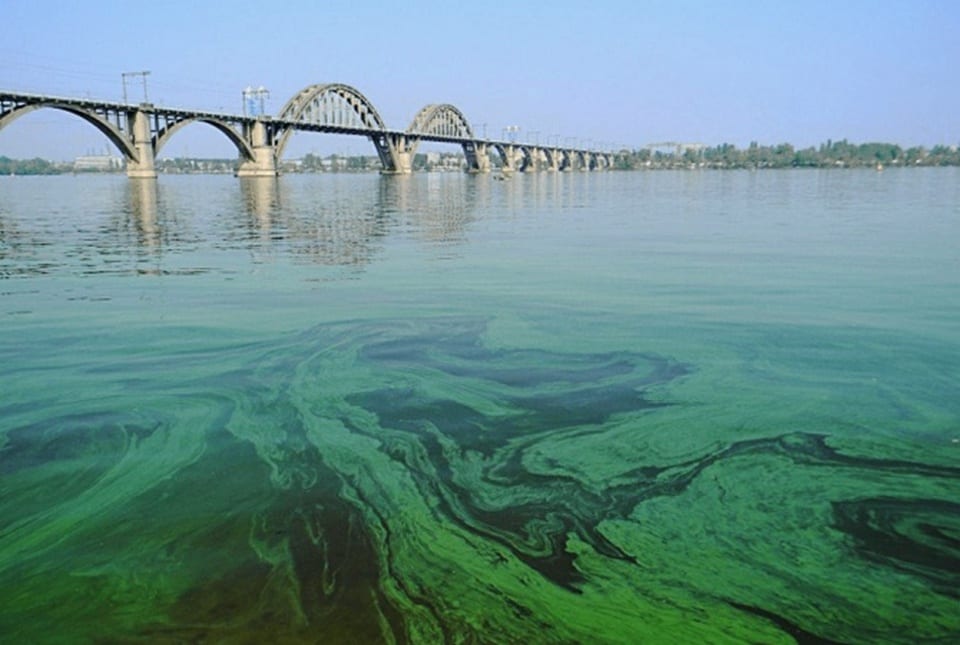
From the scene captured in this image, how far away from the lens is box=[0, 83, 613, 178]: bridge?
6303cm

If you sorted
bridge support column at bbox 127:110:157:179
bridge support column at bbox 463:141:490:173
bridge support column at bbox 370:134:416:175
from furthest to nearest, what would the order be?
bridge support column at bbox 463:141:490:173 < bridge support column at bbox 370:134:416:175 < bridge support column at bbox 127:110:157:179

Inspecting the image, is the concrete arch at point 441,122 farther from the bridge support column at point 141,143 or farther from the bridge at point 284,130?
the bridge support column at point 141,143

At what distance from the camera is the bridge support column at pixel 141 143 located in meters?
68.1

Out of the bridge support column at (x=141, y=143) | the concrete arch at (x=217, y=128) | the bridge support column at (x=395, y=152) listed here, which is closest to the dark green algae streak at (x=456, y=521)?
the bridge support column at (x=141, y=143)

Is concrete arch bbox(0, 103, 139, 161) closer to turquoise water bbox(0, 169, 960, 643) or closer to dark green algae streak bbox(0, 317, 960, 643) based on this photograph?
turquoise water bbox(0, 169, 960, 643)

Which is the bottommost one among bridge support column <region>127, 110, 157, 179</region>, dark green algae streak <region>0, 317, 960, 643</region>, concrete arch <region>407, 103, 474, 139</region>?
dark green algae streak <region>0, 317, 960, 643</region>

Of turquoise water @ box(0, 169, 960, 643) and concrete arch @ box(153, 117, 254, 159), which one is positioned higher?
concrete arch @ box(153, 117, 254, 159)

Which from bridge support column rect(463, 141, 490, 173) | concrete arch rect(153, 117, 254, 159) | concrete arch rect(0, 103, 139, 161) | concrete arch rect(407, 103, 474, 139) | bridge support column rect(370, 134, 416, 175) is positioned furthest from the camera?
bridge support column rect(463, 141, 490, 173)

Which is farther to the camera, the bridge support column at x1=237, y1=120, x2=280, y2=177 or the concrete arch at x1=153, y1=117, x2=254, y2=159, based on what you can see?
the bridge support column at x1=237, y1=120, x2=280, y2=177

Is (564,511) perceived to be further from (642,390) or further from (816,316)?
(816,316)

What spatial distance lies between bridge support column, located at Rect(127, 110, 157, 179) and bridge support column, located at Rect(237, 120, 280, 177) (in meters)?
16.2

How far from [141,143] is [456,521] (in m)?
74.7

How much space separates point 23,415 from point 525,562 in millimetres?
3867

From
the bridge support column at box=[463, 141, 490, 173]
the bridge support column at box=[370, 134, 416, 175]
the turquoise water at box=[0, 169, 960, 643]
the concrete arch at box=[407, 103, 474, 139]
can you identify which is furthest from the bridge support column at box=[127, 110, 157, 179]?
the bridge support column at box=[463, 141, 490, 173]
